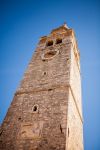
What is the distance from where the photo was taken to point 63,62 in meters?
13.8

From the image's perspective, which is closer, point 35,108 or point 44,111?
point 44,111

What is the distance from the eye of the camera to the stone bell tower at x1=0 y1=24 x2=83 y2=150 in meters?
8.70

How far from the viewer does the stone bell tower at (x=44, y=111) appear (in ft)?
28.5

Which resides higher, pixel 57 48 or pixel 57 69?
pixel 57 48

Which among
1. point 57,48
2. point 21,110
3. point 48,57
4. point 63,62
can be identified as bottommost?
point 21,110

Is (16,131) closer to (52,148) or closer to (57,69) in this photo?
(52,148)

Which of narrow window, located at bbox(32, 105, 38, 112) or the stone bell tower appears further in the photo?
narrow window, located at bbox(32, 105, 38, 112)

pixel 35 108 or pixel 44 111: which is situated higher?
pixel 35 108

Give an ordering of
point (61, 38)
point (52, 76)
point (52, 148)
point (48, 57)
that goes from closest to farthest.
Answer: point (52, 148), point (52, 76), point (48, 57), point (61, 38)

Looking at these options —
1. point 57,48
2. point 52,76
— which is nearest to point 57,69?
point 52,76

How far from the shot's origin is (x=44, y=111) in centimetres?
1005

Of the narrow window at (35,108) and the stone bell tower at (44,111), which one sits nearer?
the stone bell tower at (44,111)

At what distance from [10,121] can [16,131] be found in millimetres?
915

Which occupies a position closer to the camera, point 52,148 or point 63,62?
point 52,148
